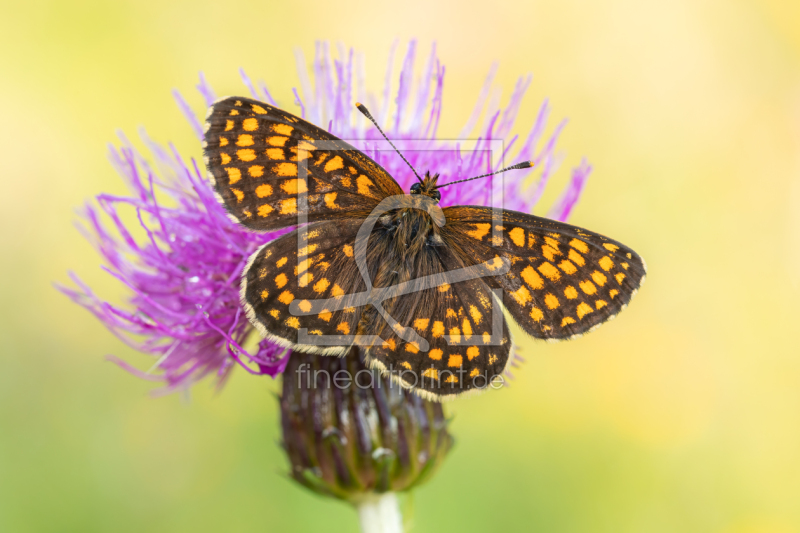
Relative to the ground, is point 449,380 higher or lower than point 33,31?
lower

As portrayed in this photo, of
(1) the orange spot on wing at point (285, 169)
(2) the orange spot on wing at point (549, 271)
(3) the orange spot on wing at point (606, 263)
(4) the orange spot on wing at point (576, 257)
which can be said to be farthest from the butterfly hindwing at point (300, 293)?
(3) the orange spot on wing at point (606, 263)

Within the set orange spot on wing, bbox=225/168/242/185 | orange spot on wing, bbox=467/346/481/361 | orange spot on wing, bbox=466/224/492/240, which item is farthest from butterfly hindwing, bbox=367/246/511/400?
orange spot on wing, bbox=225/168/242/185

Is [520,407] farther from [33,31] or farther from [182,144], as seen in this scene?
[33,31]

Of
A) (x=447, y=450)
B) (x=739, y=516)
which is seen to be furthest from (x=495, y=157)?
(x=739, y=516)

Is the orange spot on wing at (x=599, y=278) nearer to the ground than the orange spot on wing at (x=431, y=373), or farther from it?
farther from it

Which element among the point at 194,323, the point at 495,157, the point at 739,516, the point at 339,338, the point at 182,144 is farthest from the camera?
the point at 182,144

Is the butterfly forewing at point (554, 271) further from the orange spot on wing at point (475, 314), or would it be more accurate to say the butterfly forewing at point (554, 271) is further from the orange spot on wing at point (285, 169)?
the orange spot on wing at point (285, 169)

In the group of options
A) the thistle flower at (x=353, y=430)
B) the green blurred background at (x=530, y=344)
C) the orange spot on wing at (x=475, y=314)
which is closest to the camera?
the orange spot on wing at (x=475, y=314)

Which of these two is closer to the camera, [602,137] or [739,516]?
[739,516]
